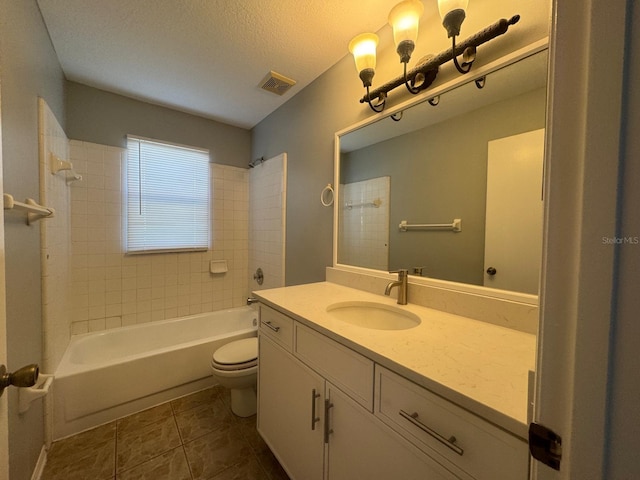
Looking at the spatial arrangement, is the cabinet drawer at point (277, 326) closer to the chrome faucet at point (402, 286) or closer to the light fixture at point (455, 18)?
the chrome faucet at point (402, 286)

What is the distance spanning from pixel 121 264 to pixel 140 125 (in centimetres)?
129

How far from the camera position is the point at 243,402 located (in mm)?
1760

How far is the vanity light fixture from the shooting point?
0.99 m

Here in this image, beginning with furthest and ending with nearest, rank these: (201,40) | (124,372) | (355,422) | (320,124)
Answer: (320,124) < (124,372) < (201,40) < (355,422)

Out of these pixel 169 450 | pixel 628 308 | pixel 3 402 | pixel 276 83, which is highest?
pixel 276 83

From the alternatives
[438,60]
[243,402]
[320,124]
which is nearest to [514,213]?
[438,60]

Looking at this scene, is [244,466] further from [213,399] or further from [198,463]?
[213,399]

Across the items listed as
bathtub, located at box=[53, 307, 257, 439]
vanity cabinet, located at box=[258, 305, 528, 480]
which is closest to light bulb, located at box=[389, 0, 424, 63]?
vanity cabinet, located at box=[258, 305, 528, 480]

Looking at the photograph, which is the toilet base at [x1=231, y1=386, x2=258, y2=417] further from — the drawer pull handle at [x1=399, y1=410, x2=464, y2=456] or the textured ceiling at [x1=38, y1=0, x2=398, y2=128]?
the textured ceiling at [x1=38, y1=0, x2=398, y2=128]

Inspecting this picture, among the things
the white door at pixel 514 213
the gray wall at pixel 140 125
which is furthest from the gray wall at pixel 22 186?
the white door at pixel 514 213

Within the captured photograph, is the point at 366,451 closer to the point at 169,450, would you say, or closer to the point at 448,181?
the point at 448,181

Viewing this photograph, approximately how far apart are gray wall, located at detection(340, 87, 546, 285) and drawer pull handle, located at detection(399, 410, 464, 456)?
26.0 inches

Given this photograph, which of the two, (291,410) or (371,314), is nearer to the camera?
(291,410)

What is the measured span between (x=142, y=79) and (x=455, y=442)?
9.23 feet
